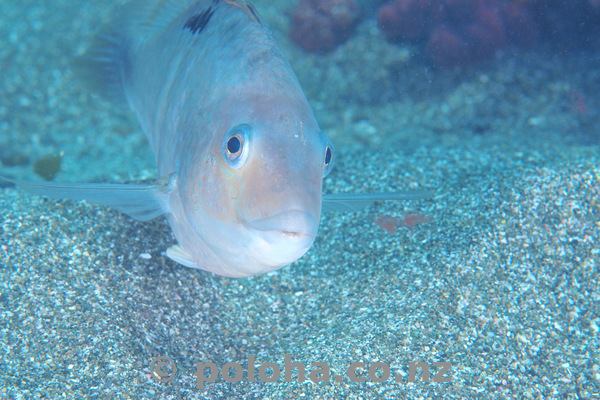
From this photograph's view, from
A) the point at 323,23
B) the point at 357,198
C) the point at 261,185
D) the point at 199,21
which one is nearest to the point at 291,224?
the point at 261,185

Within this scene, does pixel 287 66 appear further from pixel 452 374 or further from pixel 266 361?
pixel 452 374

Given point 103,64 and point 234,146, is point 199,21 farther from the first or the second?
point 103,64

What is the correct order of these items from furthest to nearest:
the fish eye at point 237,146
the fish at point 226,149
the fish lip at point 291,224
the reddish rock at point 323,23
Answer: the reddish rock at point 323,23
the fish eye at point 237,146
the fish at point 226,149
the fish lip at point 291,224

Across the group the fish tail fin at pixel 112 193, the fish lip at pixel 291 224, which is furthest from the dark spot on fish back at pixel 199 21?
the fish lip at pixel 291 224

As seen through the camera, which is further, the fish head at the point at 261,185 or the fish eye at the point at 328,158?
the fish eye at the point at 328,158

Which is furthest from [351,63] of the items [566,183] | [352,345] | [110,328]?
[110,328]

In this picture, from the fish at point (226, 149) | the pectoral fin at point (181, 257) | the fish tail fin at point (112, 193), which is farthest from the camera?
the pectoral fin at point (181, 257)

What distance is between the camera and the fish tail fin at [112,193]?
215 cm

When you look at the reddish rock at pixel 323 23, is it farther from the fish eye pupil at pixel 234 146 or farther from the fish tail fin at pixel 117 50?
the fish eye pupil at pixel 234 146

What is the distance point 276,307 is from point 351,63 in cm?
370

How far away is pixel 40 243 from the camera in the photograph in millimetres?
2863

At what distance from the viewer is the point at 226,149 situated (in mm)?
1775

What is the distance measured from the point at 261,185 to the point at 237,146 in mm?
248

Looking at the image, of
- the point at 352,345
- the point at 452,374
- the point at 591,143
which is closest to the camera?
the point at 452,374
